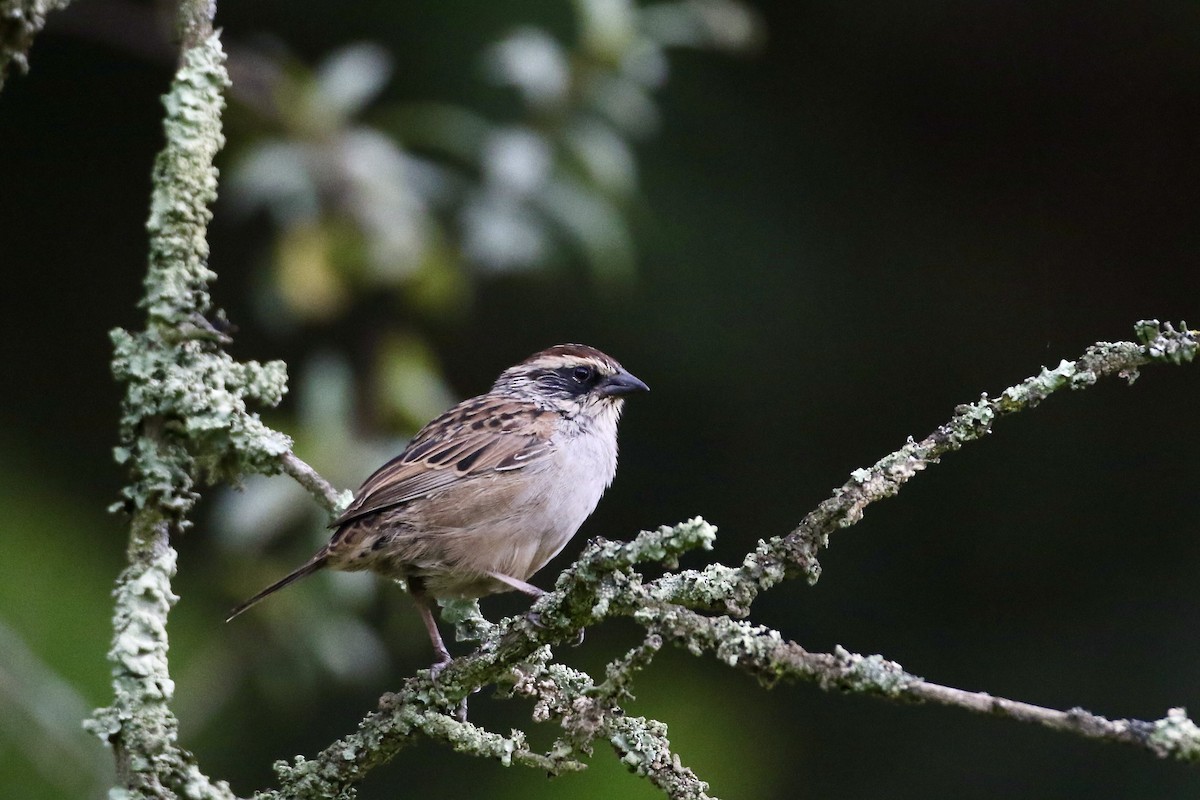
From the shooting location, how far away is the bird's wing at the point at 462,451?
13.1 feet

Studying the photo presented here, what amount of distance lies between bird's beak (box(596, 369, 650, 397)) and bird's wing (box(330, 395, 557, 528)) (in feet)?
0.87

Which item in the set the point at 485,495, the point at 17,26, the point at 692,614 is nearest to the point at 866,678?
the point at 692,614

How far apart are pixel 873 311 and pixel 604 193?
3263 millimetres

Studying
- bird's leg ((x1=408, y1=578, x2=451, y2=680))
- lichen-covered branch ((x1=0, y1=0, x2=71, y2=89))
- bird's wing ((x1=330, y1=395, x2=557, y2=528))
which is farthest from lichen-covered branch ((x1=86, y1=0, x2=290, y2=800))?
bird's wing ((x1=330, y1=395, x2=557, y2=528))

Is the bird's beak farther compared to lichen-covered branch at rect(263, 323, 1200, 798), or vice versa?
the bird's beak

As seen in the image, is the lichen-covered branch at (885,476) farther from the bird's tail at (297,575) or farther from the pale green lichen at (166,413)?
the bird's tail at (297,575)

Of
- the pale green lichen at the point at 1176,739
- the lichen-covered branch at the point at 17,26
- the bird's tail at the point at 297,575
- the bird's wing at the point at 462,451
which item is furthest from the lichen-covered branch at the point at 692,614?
the bird's wing at the point at 462,451

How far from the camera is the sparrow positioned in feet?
12.5

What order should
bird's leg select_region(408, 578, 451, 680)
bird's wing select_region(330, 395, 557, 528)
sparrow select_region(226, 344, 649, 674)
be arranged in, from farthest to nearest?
bird's wing select_region(330, 395, 557, 528) < sparrow select_region(226, 344, 649, 674) < bird's leg select_region(408, 578, 451, 680)

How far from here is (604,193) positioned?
4.43 m

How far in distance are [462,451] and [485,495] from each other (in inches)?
9.9

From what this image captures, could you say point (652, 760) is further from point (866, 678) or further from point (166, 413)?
point (166, 413)

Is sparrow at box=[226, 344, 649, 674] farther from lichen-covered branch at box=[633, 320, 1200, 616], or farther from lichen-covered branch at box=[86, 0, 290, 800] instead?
lichen-covered branch at box=[633, 320, 1200, 616]

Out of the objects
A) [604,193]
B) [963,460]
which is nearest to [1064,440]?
[963,460]
